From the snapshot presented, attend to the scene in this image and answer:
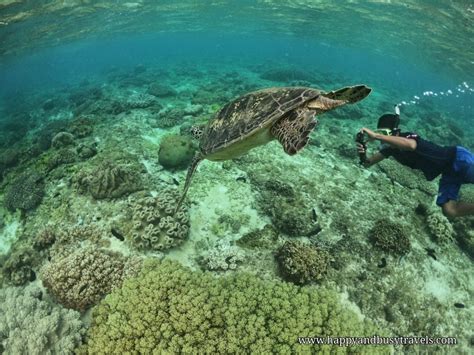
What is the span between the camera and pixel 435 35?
30.2m

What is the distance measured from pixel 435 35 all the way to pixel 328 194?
32.5 m

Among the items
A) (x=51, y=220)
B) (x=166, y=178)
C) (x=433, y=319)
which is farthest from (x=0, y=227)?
(x=433, y=319)

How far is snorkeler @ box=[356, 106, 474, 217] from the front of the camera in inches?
254

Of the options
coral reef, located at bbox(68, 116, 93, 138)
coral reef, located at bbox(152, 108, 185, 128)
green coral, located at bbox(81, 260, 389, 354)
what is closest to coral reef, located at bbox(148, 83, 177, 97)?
coral reef, located at bbox(152, 108, 185, 128)

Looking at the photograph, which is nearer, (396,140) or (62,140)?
(396,140)

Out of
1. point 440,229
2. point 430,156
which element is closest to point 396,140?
point 430,156

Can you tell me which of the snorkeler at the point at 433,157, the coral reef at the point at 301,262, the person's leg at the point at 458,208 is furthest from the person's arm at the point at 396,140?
the coral reef at the point at 301,262

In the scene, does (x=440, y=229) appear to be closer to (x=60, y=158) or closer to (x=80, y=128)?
(x=60, y=158)

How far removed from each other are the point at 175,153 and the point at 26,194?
4.68 metres

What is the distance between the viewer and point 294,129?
428cm

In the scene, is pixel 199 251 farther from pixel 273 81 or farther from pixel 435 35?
pixel 435 35

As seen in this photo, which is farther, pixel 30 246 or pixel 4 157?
pixel 4 157

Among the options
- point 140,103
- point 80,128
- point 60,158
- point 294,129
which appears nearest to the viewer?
point 294,129

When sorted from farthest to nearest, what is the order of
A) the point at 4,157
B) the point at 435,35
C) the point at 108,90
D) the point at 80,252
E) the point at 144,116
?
the point at 435,35 → the point at 108,90 → the point at 144,116 → the point at 4,157 → the point at 80,252
